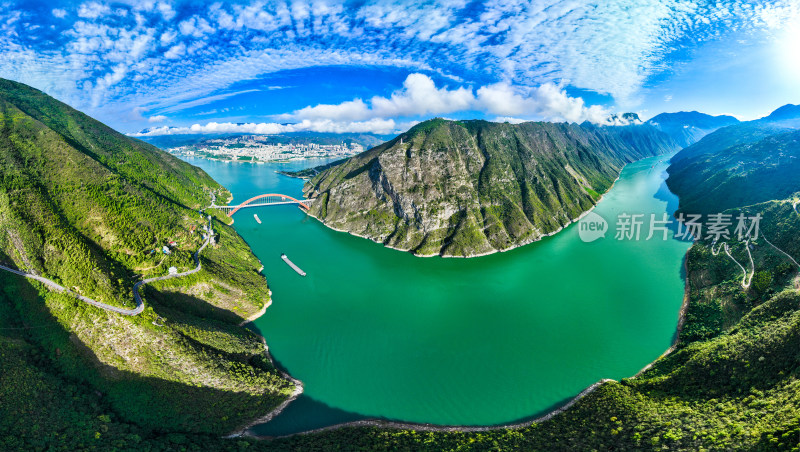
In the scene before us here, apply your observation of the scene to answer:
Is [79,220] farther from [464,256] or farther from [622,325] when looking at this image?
[622,325]

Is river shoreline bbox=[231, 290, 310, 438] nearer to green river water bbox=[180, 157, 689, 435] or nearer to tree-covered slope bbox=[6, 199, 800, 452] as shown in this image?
green river water bbox=[180, 157, 689, 435]

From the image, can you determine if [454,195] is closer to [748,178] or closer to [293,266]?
[293,266]

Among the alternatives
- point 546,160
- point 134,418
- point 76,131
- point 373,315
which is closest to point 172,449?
point 134,418

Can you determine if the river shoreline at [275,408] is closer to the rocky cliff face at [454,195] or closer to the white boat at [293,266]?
the white boat at [293,266]

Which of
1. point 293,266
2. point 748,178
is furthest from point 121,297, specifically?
point 748,178

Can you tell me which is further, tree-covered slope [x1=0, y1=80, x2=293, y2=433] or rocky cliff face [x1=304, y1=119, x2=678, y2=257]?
rocky cliff face [x1=304, y1=119, x2=678, y2=257]

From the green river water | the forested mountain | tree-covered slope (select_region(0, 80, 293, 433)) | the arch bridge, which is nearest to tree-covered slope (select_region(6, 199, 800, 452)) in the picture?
tree-covered slope (select_region(0, 80, 293, 433))
